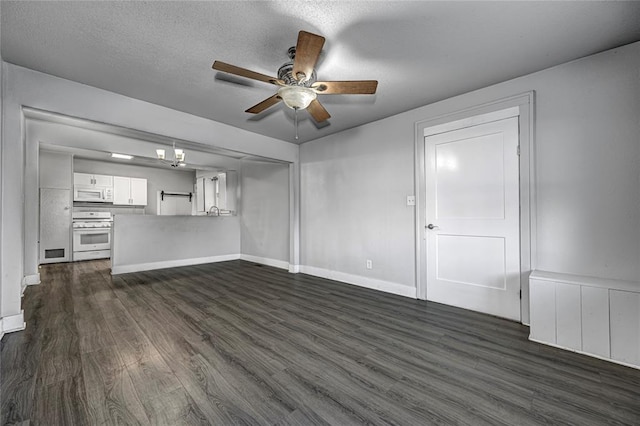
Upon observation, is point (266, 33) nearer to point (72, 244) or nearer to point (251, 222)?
point (251, 222)

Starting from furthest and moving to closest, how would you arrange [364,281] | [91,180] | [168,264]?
1. [91,180]
2. [168,264]
3. [364,281]

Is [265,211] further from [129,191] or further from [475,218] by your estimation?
[475,218]

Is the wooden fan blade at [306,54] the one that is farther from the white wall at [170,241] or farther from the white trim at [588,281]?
the white wall at [170,241]

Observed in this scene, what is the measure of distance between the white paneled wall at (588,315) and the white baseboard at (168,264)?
18.9 feet

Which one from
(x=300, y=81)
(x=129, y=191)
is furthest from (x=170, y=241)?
(x=300, y=81)

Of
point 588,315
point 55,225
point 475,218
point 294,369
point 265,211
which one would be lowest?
point 294,369

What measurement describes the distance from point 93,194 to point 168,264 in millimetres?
2898

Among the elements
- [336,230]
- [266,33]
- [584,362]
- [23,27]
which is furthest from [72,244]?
[584,362]

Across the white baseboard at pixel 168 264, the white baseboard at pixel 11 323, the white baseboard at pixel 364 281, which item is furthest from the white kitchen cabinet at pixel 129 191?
the white baseboard at pixel 364 281

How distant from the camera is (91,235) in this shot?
6.12m

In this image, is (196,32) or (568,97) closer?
(196,32)

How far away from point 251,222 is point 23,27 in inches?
183

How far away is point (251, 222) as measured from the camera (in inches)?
246

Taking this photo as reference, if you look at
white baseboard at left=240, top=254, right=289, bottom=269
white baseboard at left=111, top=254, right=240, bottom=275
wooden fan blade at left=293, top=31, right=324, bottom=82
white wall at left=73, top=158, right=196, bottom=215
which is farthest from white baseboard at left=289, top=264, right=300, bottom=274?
white wall at left=73, top=158, right=196, bottom=215
